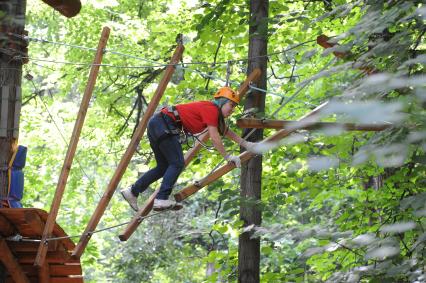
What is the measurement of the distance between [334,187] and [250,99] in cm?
203

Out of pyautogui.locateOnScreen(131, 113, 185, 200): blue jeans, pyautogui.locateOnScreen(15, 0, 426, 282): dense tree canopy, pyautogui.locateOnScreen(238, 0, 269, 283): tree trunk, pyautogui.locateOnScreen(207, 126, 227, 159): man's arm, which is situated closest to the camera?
pyautogui.locateOnScreen(15, 0, 426, 282): dense tree canopy

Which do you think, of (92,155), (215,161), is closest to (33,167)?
(92,155)

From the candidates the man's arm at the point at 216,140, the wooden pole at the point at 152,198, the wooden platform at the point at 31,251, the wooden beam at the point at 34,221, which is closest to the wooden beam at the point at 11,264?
the wooden platform at the point at 31,251

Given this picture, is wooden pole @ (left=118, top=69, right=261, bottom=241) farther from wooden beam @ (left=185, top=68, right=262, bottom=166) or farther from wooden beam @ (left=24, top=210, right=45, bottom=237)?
wooden beam @ (left=24, top=210, right=45, bottom=237)

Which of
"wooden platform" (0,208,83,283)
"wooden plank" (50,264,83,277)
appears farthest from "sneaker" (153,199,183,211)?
"wooden plank" (50,264,83,277)

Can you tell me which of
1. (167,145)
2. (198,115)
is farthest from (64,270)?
(198,115)

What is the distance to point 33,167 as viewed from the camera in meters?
13.3

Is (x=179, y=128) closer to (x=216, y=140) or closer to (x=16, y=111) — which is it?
(x=216, y=140)

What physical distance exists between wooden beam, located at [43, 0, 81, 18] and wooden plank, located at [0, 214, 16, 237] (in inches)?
95.8

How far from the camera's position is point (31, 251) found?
286 inches

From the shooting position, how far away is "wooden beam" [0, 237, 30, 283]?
7039mm

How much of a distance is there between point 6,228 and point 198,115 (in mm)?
2284

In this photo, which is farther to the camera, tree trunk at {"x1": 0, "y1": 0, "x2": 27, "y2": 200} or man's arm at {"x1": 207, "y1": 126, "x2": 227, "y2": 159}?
tree trunk at {"x1": 0, "y1": 0, "x2": 27, "y2": 200}

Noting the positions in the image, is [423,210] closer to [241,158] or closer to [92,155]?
[241,158]
